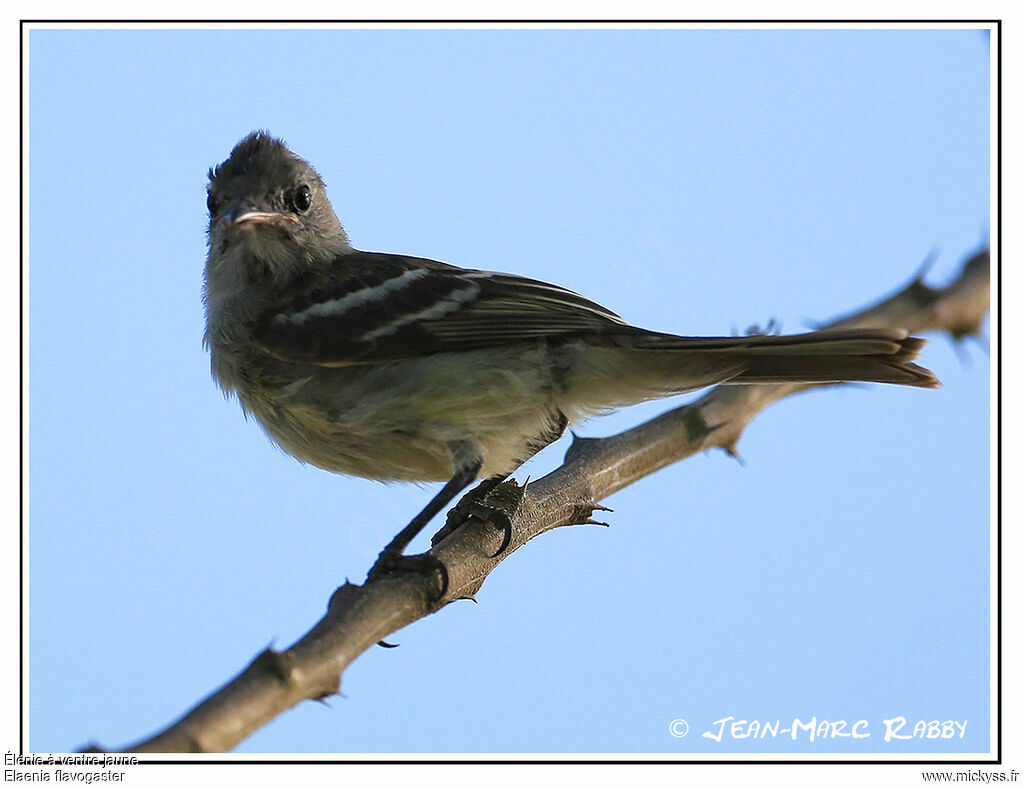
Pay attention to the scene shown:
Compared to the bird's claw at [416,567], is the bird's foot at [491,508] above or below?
above

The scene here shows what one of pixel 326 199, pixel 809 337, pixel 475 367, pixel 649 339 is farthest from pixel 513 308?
pixel 326 199

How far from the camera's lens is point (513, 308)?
4770mm

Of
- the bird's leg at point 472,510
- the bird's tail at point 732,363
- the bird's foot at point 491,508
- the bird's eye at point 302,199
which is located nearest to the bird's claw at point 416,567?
the bird's foot at point 491,508

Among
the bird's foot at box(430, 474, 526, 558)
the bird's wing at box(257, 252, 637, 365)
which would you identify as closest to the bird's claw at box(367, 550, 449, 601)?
the bird's foot at box(430, 474, 526, 558)

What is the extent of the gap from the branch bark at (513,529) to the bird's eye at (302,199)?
203cm

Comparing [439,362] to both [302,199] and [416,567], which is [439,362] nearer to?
[416,567]

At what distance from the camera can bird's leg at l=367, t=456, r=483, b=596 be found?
3.65 meters

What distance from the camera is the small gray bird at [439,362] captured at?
4422 mm

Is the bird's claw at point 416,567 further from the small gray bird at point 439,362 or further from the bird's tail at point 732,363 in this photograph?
the bird's tail at point 732,363

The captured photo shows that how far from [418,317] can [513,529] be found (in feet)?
3.80

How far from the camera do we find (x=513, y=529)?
4.43 meters

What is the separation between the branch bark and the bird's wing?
596 mm

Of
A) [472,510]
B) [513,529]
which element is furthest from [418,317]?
[513,529]
